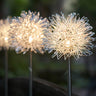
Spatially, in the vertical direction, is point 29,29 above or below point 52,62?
above

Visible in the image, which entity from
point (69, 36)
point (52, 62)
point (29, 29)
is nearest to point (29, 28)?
point (29, 29)

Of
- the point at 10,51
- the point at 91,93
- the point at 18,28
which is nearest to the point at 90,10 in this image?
the point at 91,93

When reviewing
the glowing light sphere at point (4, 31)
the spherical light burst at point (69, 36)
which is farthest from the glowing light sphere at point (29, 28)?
the glowing light sphere at point (4, 31)

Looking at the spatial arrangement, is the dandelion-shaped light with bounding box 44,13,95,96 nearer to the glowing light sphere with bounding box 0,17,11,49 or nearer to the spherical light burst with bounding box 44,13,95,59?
the spherical light burst with bounding box 44,13,95,59

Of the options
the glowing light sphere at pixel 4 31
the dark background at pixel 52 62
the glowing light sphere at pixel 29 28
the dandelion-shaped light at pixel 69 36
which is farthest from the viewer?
the dark background at pixel 52 62

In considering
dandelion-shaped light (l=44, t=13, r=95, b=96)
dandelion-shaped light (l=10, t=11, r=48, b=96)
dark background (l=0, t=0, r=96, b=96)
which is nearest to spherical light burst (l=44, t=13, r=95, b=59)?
dandelion-shaped light (l=44, t=13, r=95, b=96)

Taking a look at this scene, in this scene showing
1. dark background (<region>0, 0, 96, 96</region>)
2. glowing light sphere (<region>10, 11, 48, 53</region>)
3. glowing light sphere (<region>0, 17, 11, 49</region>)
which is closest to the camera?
glowing light sphere (<region>10, 11, 48, 53</region>)

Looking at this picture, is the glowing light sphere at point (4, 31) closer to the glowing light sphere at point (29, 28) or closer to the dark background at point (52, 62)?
the glowing light sphere at point (29, 28)

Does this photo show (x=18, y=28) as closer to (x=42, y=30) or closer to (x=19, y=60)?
(x=42, y=30)

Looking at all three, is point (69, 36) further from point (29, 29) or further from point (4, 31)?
point (4, 31)
